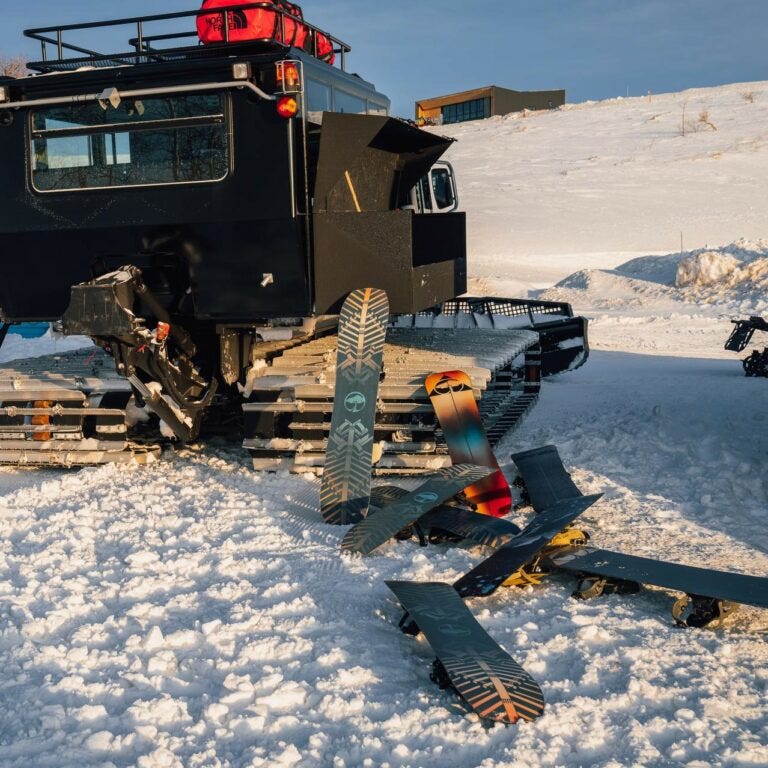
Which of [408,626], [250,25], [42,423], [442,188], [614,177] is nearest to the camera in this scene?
[408,626]

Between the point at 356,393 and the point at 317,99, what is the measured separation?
203 cm

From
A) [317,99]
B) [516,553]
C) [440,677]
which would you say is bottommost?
[440,677]

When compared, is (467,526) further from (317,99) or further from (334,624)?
(317,99)

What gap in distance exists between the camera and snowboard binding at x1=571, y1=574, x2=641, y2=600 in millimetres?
4180

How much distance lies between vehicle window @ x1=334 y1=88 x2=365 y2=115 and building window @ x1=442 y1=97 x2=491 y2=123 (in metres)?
51.5

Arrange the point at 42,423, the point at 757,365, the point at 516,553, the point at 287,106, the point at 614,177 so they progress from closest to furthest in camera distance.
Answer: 1. the point at 516,553
2. the point at 287,106
3. the point at 42,423
4. the point at 757,365
5. the point at 614,177

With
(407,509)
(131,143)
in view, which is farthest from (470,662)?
(131,143)

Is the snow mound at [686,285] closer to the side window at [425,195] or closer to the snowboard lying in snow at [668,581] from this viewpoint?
the side window at [425,195]

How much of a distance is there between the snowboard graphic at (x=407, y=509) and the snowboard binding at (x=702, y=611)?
5.08 feet

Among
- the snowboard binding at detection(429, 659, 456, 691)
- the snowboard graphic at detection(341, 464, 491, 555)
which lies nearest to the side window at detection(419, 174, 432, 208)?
the snowboard graphic at detection(341, 464, 491, 555)

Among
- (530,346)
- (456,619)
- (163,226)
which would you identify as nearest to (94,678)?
(456,619)

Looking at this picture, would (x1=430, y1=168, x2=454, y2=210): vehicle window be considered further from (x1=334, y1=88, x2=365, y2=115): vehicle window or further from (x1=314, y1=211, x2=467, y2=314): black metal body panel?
(x1=314, y1=211, x2=467, y2=314): black metal body panel

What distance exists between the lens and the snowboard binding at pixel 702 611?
3.84m

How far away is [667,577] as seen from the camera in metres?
4.18
